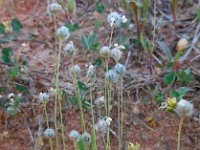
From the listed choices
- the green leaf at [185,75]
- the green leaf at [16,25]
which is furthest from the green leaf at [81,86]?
the green leaf at [16,25]

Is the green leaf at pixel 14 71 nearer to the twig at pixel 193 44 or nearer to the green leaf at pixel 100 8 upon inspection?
the green leaf at pixel 100 8

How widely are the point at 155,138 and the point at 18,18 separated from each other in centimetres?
89

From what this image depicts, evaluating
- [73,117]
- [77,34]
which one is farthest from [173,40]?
[73,117]

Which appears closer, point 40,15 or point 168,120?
point 168,120

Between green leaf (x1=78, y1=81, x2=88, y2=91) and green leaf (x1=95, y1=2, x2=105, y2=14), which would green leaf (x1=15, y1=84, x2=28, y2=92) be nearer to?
green leaf (x1=78, y1=81, x2=88, y2=91)

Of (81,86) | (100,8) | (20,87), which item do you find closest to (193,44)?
(100,8)

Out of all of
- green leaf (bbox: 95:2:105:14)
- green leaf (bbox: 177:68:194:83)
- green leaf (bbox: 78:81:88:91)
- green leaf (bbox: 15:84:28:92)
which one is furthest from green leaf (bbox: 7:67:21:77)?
green leaf (bbox: 177:68:194:83)

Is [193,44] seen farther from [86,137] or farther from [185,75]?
[86,137]

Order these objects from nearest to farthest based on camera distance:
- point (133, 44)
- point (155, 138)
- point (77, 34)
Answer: point (155, 138)
point (133, 44)
point (77, 34)

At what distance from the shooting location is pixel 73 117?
179cm

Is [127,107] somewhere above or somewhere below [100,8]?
below

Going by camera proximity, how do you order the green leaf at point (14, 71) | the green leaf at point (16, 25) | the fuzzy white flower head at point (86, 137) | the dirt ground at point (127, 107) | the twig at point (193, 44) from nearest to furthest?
the fuzzy white flower head at point (86, 137)
the dirt ground at point (127, 107)
the green leaf at point (14, 71)
the twig at point (193, 44)
the green leaf at point (16, 25)

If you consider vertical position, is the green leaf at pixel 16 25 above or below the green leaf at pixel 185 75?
above

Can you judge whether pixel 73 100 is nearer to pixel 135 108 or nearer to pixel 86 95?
pixel 86 95
